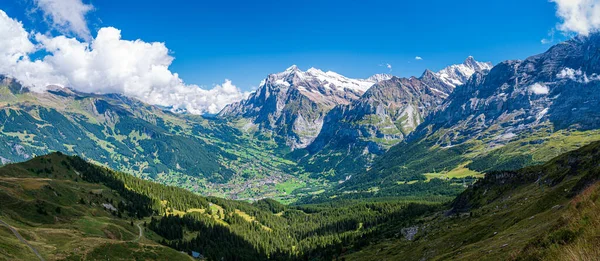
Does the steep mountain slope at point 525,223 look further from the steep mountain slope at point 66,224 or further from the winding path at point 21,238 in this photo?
the winding path at point 21,238

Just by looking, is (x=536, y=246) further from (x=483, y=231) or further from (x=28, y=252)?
(x=28, y=252)

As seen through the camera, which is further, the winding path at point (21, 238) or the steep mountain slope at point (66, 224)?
the steep mountain slope at point (66, 224)

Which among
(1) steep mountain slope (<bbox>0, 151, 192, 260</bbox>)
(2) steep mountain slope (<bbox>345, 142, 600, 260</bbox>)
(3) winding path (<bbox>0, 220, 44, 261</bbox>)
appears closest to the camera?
(2) steep mountain slope (<bbox>345, 142, 600, 260</bbox>)

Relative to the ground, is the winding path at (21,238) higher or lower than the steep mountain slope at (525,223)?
higher

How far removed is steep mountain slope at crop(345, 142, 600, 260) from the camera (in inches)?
595

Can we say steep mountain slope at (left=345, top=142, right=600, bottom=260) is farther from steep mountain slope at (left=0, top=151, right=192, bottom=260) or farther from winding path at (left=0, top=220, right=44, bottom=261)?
winding path at (left=0, top=220, right=44, bottom=261)

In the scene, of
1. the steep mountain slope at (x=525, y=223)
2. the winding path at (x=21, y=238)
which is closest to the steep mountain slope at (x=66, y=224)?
the winding path at (x=21, y=238)

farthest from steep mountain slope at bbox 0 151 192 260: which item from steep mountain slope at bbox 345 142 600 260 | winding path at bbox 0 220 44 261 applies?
steep mountain slope at bbox 345 142 600 260

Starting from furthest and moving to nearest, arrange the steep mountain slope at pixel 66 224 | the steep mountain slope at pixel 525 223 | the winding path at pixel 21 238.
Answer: the steep mountain slope at pixel 66 224 → the winding path at pixel 21 238 → the steep mountain slope at pixel 525 223

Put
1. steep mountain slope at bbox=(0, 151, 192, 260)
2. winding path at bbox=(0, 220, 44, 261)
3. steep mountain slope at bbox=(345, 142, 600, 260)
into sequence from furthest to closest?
steep mountain slope at bbox=(0, 151, 192, 260)
winding path at bbox=(0, 220, 44, 261)
steep mountain slope at bbox=(345, 142, 600, 260)

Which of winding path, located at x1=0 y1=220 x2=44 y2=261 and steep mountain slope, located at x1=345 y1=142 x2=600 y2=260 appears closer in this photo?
steep mountain slope, located at x1=345 y1=142 x2=600 y2=260

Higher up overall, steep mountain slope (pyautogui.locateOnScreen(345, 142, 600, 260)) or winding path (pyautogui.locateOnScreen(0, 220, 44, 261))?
winding path (pyautogui.locateOnScreen(0, 220, 44, 261))

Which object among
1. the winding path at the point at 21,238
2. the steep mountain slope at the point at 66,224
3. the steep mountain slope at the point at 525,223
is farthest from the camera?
the steep mountain slope at the point at 66,224

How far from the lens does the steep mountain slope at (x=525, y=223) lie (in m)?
15.1
